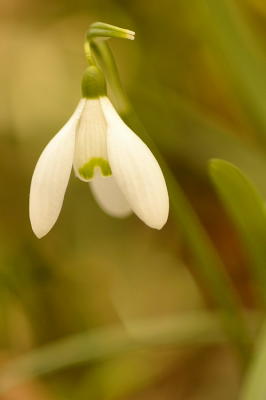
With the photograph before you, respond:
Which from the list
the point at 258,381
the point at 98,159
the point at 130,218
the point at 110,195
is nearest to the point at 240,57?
the point at 110,195

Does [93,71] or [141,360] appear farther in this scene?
[141,360]

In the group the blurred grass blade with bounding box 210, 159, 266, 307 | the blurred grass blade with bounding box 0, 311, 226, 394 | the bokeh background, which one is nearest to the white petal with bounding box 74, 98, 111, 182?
the blurred grass blade with bounding box 210, 159, 266, 307

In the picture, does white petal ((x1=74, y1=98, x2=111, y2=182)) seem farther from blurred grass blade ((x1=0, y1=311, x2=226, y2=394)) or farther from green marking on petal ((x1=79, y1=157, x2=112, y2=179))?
blurred grass blade ((x1=0, y1=311, x2=226, y2=394))

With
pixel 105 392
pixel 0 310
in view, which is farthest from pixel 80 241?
pixel 105 392

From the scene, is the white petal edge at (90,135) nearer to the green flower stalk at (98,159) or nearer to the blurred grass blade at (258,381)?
the green flower stalk at (98,159)

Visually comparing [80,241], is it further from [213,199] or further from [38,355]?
[38,355]

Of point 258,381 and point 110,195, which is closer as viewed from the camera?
point 258,381

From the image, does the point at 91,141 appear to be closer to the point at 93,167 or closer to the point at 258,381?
the point at 93,167
